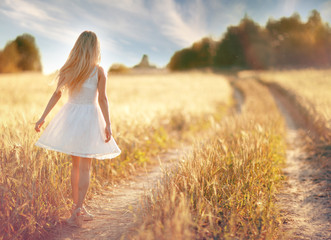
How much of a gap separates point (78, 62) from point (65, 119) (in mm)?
604

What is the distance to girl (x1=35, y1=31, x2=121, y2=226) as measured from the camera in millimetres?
2799

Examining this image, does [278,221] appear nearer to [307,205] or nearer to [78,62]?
[307,205]

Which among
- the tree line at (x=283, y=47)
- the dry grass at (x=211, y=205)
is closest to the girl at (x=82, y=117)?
the dry grass at (x=211, y=205)

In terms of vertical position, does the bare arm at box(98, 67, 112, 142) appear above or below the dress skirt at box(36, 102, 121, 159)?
above

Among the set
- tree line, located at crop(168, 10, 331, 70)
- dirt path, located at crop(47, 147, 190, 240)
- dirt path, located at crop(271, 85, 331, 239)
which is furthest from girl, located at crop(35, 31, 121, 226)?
tree line, located at crop(168, 10, 331, 70)

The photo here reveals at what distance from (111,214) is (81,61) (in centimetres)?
177

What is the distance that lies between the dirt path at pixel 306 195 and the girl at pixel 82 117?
6.75 feet

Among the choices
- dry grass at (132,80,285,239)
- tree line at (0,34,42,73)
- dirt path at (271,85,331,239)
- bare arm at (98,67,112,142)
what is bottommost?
dirt path at (271,85,331,239)

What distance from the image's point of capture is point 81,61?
9.32 feet

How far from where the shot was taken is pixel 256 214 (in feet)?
8.58

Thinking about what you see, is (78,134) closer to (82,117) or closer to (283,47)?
(82,117)

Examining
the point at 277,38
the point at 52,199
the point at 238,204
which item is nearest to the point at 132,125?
the point at 52,199

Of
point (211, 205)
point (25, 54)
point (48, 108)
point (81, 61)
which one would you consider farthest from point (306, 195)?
point (25, 54)

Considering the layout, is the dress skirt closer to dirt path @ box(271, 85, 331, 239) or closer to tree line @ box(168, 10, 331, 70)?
dirt path @ box(271, 85, 331, 239)
